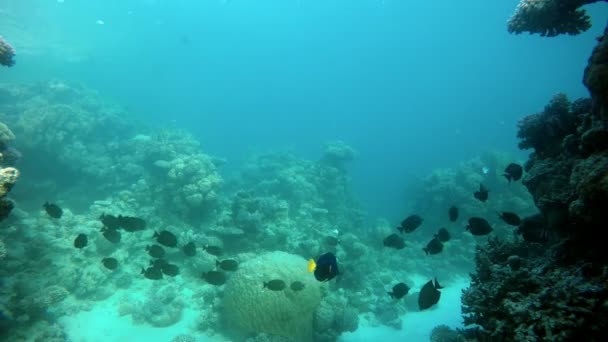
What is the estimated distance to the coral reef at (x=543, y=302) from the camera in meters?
2.98

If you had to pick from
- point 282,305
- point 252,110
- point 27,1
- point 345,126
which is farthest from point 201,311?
point 345,126

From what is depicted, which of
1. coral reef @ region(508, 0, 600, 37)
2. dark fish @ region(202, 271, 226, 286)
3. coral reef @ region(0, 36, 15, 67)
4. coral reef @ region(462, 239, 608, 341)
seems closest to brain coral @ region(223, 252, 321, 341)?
dark fish @ region(202, 271, 226, 286)

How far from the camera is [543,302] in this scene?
11.2 ft

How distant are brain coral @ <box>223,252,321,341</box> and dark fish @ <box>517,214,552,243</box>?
19.2 ft

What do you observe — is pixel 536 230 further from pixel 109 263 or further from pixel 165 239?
pixel 109 263

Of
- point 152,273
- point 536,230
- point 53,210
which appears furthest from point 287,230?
point 536,230

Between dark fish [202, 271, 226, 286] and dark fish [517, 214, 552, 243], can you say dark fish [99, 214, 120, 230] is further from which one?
dark fish [517, 214, 552, 243]

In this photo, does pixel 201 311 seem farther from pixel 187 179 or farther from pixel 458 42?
pixel 458 42

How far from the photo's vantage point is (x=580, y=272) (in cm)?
363

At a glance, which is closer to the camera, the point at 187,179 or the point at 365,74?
the point at 187,179

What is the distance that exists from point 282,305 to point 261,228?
4.23 metres

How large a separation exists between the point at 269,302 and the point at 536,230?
6.36m

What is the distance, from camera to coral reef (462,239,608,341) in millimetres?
2979

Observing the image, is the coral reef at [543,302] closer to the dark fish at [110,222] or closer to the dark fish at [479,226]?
the dark fish at [479,226]
